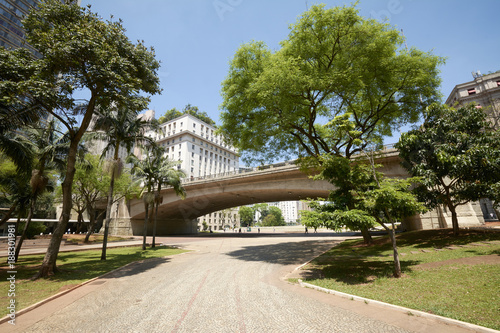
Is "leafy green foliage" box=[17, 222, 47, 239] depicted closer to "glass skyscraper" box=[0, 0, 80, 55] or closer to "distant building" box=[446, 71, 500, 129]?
"glass skyscraper" box=[0, 0, 80, 55]

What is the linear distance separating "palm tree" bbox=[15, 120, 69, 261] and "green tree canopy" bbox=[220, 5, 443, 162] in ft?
40.8

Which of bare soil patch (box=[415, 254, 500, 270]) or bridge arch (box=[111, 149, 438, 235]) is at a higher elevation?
bridge arch (box=[111, 149, 438, 235])

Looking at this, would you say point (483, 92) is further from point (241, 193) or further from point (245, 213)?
point (245, 213)

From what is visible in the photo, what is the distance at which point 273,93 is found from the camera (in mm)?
14742

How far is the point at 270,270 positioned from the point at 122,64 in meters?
12.9

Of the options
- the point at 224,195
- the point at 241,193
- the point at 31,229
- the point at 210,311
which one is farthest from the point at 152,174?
the point at 31,229

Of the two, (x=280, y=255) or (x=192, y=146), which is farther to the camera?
(x=192, y=146)

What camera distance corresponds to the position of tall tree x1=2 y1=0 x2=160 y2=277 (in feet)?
33.3

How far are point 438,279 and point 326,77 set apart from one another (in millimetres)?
11389

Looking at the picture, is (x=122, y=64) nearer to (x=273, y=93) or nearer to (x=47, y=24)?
(x=47, y=24)

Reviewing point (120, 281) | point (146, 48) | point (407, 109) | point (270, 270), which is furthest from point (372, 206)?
point (146, 48)

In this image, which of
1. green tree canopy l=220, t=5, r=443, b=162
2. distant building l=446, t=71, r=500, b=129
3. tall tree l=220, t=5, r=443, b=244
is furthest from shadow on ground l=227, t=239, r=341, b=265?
distant building l=446, t=71, r=500, b=129

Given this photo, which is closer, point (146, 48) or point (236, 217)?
point (146, 48)

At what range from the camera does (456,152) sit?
45.1ft
